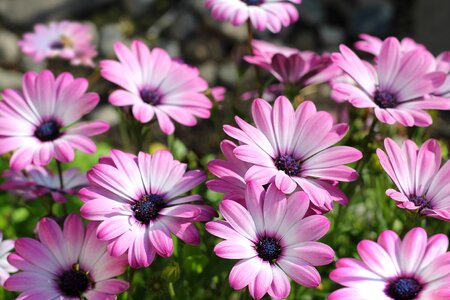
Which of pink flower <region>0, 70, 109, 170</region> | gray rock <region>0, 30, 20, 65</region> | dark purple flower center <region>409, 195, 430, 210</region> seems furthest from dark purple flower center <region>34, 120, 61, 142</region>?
gray rock <region>0, 30, 20, 65</region>

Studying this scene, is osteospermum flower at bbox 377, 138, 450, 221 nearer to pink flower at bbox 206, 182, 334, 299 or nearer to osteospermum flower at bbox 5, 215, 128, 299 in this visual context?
pink flower at bbox 206, 182, 334, 299

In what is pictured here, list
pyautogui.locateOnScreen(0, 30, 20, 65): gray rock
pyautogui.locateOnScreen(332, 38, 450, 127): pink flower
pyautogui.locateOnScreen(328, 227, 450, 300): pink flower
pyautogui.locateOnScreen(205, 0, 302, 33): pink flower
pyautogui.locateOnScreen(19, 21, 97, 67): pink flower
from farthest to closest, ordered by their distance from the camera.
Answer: pyautogui.locateOnScreen(0, 30, 20, 65): gray rock, pyautogui.locateOnScreen(19, 21, 97, 67): pink flower, pyautogui.locateOnScreen(205, 0, 302, 33): pink flower, pyautogui.locateOnScreen(332, 38, 450, 127): pink flower, pyautogui.locateOnScreen(328, 227, 450, 300): pink flower

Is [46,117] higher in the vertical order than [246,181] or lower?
higher

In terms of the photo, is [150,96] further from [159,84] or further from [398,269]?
[398,269]

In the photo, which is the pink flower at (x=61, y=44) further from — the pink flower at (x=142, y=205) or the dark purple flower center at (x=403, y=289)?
the dark purple flower center at (x=403, y=289)

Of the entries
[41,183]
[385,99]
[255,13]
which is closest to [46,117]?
[41,183]

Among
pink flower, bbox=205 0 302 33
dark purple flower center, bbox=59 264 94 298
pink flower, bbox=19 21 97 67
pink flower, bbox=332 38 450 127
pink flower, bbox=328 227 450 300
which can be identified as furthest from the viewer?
pink flower, bbox=19 21 97 67

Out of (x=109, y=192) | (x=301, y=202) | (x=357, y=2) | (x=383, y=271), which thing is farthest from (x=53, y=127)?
(x=357, y=2)
